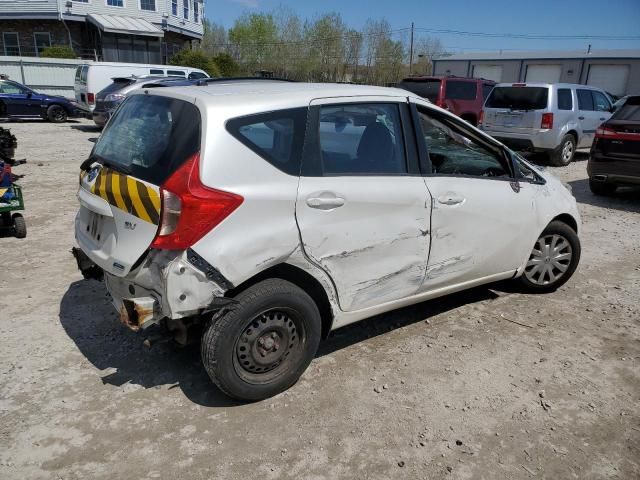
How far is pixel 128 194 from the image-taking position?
2811 mm

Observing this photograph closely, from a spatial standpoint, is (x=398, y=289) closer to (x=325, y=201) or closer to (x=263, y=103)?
(x=325, y=201)

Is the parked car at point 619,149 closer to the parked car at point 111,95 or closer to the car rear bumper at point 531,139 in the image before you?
the car rear bumper at point 531,139

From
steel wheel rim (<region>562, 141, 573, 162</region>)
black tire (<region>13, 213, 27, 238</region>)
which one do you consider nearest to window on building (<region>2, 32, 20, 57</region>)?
black tire (<region>13, 213, 27, 238</region>)

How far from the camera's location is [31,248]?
5.43m

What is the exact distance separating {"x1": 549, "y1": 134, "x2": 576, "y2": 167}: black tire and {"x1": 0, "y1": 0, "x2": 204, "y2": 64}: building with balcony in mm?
26537

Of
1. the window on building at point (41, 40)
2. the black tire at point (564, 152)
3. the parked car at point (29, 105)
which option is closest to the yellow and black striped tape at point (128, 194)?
the black tire at point (564, 152)

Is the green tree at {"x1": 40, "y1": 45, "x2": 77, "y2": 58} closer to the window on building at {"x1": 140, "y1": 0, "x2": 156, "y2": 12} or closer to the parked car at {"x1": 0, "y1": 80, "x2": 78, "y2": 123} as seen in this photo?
the window on building at {"x1": 140, "y1": 0, "x2": 156, "y2": 12}

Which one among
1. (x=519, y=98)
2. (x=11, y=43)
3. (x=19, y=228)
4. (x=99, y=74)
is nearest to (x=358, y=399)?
(x=19, y=228)

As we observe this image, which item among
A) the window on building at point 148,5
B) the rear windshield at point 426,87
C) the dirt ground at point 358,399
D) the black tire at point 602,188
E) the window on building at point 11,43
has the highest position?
the window on building at point 148,5

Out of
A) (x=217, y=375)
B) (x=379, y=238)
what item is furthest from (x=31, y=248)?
(x=379, y=238)

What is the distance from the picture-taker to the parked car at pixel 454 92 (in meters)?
13.9

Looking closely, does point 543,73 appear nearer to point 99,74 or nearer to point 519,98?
point 519,98

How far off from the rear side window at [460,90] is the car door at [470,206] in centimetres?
1080

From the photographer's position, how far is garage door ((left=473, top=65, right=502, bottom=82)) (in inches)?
1689
